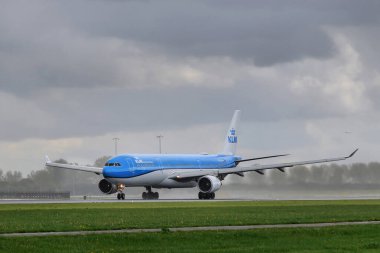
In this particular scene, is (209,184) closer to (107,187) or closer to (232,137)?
(107,187)

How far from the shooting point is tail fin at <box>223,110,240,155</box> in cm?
11612

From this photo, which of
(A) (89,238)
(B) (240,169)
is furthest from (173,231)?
(B) (240,169)

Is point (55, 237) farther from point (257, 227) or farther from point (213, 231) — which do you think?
point (257, 227)

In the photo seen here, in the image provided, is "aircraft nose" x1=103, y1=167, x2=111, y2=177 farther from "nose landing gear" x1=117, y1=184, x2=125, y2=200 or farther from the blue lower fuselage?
"nose landing gear" x1=117, y1=184, x2=125, y2=200

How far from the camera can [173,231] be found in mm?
36438

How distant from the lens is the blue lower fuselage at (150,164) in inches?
3684

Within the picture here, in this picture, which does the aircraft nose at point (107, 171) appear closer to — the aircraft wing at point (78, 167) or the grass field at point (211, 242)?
the aircraft wing at point (78, 167)

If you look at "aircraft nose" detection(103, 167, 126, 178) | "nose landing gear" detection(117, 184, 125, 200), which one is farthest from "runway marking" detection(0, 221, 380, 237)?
"nose landing gear" detection(117, 184, 125, 200)

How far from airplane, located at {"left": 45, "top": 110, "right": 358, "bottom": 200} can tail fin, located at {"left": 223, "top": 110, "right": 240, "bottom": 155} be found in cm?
836

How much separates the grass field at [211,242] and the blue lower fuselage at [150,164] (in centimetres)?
5712

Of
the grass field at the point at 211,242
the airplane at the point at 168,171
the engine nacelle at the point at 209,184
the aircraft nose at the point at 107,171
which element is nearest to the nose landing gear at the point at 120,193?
the airplane at the point at 168,171

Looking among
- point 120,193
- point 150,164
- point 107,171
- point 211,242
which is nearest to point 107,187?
point 120,193

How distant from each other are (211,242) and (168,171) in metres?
65.4

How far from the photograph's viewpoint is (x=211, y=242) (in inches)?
1284
